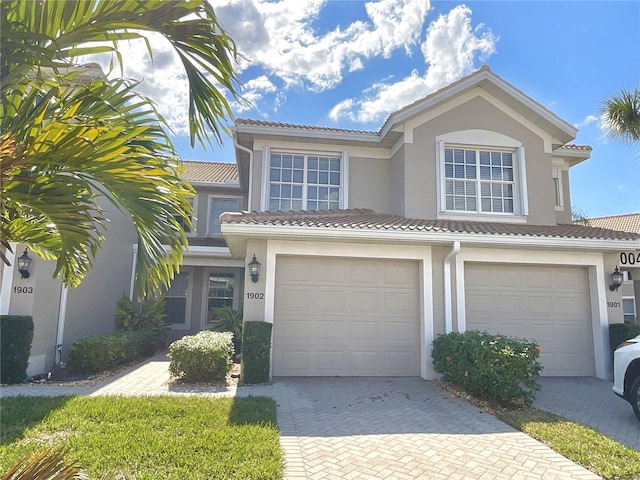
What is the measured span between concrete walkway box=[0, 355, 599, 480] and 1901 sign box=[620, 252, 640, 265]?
6.16m

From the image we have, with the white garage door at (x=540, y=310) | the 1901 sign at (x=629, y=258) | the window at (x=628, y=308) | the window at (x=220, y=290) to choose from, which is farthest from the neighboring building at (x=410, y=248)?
the window at (x=628, y=308)

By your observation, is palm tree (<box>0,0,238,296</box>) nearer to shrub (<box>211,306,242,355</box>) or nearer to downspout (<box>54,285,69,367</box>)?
downspout (<box>54,285,69,367</box>)

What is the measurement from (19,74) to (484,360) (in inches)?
290

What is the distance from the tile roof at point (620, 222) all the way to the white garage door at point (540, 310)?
1604 centimetres

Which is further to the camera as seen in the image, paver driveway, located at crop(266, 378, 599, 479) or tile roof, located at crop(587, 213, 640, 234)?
tile roof, located at crop(587, 213, 640, 234)

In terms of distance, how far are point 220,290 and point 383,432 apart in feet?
37.8

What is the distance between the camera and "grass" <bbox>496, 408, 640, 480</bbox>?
4723 mm

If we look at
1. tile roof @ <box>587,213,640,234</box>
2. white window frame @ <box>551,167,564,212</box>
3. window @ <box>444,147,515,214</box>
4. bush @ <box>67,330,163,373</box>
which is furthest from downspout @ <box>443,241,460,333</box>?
tile roof @ <box>587,213,640,234</box>

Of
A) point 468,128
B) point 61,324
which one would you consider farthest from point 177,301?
point 468,128

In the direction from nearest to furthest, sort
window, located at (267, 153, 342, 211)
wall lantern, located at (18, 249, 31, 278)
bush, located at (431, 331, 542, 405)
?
bush, located at (431, 331, 542, 405), wall lantern, located at (18, 249, 31, 278), window, located at (267, 153, 342, 211)

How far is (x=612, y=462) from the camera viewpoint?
192 inches

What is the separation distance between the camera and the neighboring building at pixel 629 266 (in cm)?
1075

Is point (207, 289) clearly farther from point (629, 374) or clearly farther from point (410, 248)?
point (629, 374)

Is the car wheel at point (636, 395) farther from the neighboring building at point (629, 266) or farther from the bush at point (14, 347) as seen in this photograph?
the bush at point (14, 347)
